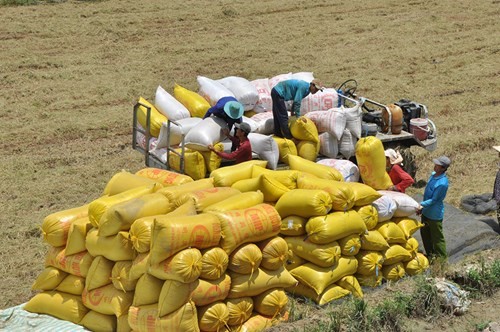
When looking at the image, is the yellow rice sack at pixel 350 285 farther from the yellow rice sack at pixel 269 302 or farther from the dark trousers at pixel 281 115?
the dark trousers at pixel 281 115

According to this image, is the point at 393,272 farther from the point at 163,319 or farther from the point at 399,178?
the point at 163,319

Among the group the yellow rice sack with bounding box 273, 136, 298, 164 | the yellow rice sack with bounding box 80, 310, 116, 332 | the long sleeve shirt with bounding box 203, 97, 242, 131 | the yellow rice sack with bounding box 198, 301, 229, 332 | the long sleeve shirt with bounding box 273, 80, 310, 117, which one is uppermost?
the long sleeve shirt with bounding box 273, 80, 310, 117

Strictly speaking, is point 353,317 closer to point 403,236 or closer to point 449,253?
point 403,236

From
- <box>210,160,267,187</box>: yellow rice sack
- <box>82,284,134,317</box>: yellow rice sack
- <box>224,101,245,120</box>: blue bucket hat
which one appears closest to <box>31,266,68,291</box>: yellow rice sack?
<box>82,284,134,317</box>: yellow rice sack

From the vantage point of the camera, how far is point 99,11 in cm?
1956

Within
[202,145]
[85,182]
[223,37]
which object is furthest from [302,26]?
[202,145]

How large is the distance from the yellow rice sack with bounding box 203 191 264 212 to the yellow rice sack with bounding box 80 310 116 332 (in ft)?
4.45

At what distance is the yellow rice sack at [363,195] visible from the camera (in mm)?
8172

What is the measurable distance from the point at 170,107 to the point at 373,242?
3.78m

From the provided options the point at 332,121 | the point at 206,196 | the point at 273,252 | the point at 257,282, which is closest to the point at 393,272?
the point at 273,252

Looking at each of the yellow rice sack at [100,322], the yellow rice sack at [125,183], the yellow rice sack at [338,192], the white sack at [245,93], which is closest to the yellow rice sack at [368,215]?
the yellow rice sack at [338,192]

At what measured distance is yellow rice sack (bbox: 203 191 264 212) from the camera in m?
Answer: 7.36

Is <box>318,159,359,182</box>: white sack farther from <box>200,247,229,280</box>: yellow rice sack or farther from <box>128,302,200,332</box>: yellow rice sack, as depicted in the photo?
<box>128,302,200,332</box>: yellow rice sack

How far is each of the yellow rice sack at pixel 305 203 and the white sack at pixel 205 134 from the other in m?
1.84
